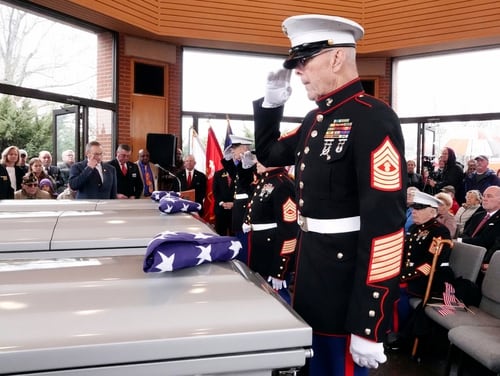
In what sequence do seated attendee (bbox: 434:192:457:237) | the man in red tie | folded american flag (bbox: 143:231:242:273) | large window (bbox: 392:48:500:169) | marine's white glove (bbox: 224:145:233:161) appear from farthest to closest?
1. large window (bbox: 392:48:500:169)
2. marine's white glove (bbox: 224:145:233:161)
3. seated attendee (bbox: 434:192:457:237)
4. the man in red tie
5. folded american flag (bbox: 143:231:242:273)

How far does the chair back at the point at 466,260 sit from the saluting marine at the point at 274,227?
4.48ft

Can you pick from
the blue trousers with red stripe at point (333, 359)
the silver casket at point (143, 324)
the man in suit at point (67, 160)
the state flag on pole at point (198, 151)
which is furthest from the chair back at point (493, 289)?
the man in suit at point (67, 160)

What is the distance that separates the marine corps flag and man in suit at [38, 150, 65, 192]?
7.38ft

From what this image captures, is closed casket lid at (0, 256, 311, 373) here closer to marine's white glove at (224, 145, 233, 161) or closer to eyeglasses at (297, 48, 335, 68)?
eyeglasses at (297, 48, 335, 68)

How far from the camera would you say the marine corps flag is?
788 centimetres

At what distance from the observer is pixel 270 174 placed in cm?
375

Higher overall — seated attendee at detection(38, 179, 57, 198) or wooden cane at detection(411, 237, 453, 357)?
seated attendee at detection(38, 179, 57, 198)

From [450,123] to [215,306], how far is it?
31.5ft

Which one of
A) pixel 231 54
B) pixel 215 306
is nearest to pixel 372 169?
pixel 215 306

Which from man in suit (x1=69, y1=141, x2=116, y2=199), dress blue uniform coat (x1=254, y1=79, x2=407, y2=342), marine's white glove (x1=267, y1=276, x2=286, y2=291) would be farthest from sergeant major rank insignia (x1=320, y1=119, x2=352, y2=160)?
man in suit (x1=69, y1=141, x2=116, y2=199)

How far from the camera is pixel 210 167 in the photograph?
26.5 ft

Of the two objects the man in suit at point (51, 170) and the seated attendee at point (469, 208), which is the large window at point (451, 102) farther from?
the man in suit at point (51, 170)

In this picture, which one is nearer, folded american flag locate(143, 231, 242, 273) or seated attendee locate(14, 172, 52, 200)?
folded american flag locate(143, 231, 242, 273)

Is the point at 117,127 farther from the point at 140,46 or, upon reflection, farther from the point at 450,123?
the point at 450,123
